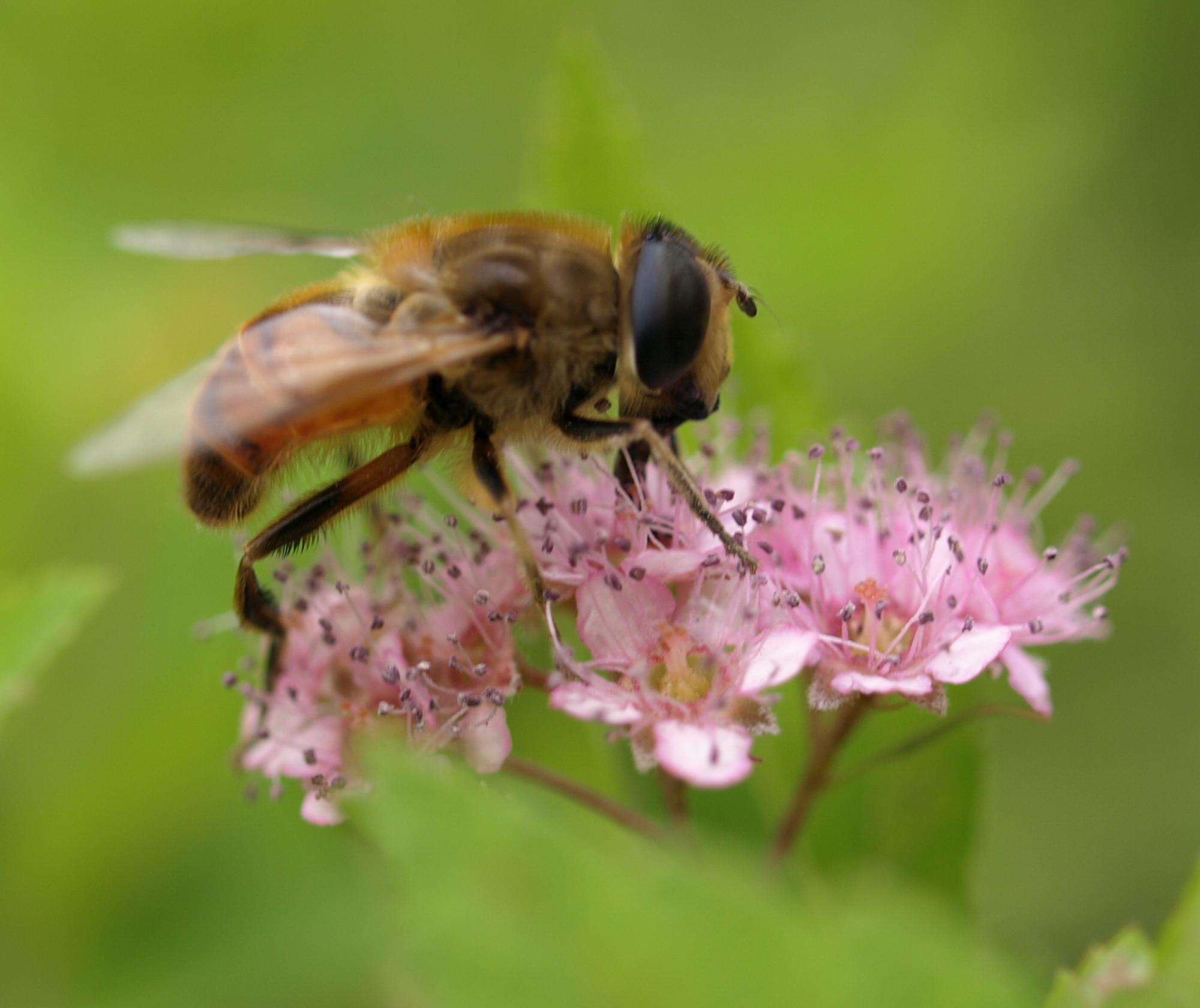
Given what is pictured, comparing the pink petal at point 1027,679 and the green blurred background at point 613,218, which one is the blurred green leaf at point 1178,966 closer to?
the pink petal at point 1027,679

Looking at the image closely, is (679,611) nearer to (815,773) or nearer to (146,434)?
(815,773)

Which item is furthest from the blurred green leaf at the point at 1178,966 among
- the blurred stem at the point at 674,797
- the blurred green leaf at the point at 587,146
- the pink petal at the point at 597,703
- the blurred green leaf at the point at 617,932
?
the blurred green leaf at the point at 587,146

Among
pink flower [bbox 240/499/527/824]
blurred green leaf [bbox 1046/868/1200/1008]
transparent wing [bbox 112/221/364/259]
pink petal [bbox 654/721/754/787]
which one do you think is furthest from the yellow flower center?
transparent wing [bbox 112/221/364/259]

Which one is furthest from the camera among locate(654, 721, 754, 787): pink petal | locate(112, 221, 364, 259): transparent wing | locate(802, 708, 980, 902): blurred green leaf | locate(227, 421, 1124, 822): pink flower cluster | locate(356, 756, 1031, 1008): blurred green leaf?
locate(112, 221, 364, 259): transparent wing

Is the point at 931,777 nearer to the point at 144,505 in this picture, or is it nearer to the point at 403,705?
the point at 403,705

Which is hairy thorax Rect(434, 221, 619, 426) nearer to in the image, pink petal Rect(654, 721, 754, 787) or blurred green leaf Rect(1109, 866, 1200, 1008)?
pink petal Rect(654, 721, 754, 787)

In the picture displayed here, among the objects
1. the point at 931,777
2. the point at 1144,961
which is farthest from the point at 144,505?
the point at 1144,961
